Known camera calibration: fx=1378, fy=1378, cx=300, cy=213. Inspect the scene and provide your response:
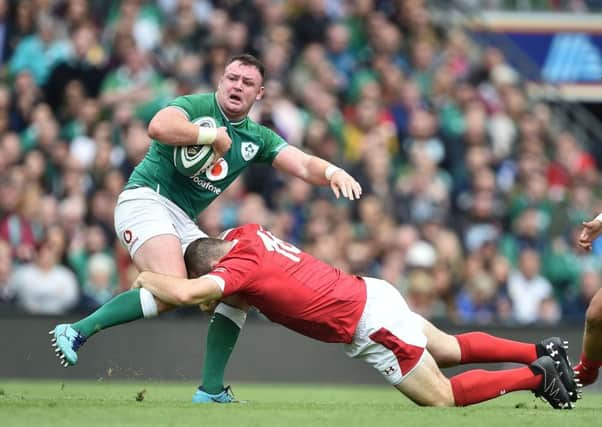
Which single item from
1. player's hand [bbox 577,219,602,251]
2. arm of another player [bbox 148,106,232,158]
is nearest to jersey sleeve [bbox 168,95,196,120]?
arm of another player [bbox 148,106,232,158]

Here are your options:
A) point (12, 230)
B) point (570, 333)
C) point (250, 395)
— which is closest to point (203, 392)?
point (250, 395)

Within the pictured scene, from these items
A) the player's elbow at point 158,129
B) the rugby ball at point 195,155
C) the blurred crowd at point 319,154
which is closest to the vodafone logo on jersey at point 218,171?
the rugby ball at point 195,155

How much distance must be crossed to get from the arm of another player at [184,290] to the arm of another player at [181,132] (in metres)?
1.08

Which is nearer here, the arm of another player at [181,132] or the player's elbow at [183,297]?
the player's elbow at [183,297]

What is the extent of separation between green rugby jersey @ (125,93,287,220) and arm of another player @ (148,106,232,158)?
332mm

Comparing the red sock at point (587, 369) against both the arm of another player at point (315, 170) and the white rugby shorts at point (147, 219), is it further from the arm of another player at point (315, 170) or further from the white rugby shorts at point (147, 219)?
the white rugby shorts at point (147, 219)

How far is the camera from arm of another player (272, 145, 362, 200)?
8422 millimetres

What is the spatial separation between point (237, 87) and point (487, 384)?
2451 mm

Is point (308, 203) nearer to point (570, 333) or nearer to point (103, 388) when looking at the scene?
point (570, 333)

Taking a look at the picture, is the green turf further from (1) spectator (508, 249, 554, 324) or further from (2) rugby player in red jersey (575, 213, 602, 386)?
(1) spectator (508, 249, 554, 324)

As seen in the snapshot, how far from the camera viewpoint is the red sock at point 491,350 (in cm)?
821

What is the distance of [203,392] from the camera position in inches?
329

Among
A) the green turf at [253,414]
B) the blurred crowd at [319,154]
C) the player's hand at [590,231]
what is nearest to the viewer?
the green turf at [253,414]

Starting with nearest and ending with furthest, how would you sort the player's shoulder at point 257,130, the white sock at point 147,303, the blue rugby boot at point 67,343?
the blue rugby boot at point 67,343
the white sock at point 147,303
the player's shoulder at point 257,130
